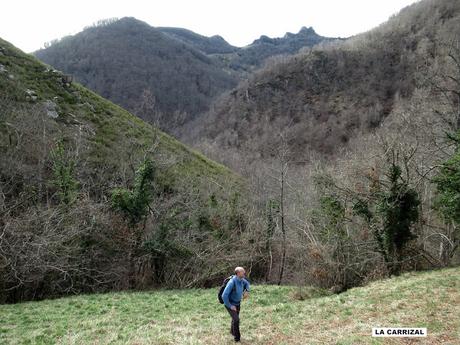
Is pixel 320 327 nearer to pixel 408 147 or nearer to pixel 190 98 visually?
pixel 408 147

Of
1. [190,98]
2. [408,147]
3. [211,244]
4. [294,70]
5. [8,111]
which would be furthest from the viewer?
[190,98]

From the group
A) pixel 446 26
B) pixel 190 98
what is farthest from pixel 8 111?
pixel 190 98

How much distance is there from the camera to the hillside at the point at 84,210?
16609 millimetres

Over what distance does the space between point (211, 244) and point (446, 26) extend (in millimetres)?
89644

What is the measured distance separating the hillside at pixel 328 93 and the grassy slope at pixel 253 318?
66.0 metres

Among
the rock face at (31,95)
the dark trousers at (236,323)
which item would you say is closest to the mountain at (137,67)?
the rock face at (31,95)

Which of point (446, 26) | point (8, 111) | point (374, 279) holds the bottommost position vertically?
point (374, 279)

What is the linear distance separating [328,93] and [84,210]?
92.1 meters

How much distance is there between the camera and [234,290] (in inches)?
335

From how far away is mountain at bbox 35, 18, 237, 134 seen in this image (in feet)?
385

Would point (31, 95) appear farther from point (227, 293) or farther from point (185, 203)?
point (227, 293)

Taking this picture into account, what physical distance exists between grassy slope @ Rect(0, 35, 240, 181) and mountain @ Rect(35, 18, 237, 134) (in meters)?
72.7

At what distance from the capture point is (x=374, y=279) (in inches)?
657

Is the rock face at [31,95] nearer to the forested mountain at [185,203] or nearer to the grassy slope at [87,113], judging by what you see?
the forested mountain at [185,203]
